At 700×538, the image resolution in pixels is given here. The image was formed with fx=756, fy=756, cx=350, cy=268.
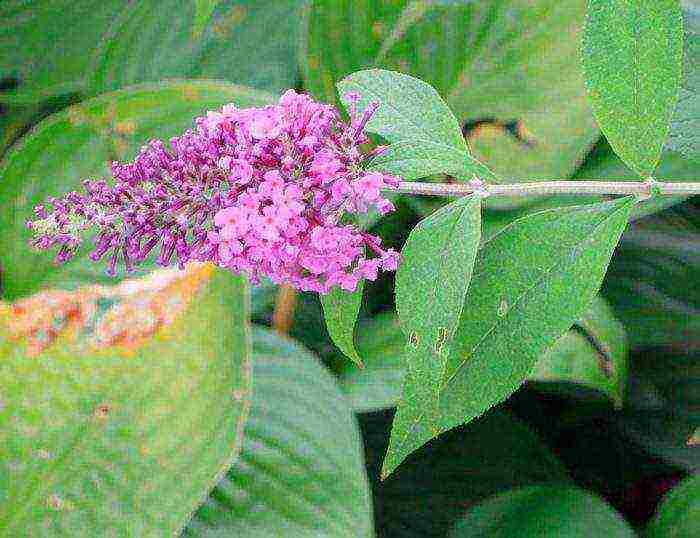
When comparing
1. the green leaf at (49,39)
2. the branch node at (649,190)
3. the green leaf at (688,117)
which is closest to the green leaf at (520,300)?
the branch node at (649,190)

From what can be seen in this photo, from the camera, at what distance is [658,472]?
1.41m

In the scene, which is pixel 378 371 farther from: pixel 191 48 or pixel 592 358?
pixel 191 48

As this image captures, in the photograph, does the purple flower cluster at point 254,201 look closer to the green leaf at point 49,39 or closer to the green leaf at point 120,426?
the green leaf at point 120,426

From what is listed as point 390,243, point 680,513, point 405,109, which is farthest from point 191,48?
point 680,513

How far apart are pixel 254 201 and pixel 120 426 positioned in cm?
46

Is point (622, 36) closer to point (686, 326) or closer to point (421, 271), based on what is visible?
point (421, 271)

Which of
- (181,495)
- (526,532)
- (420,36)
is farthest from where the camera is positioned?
(420,36)

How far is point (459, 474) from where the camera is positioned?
139 cm

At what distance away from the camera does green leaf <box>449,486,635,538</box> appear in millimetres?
1099

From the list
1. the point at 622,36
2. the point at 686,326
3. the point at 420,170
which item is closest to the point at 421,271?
the point at 420,170

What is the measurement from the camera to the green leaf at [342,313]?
685 mm

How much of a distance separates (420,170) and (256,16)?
0.97 m

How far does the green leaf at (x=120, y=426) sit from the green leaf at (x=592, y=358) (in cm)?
44

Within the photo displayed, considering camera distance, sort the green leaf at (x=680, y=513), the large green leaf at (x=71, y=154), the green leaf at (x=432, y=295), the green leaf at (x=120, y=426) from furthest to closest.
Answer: the large green leaf at (x=71, y=154) < the green leaf at (x=680, y=513) < the green leaf at (x=120, y=426) < the green leaf at (x=432, y=295)
